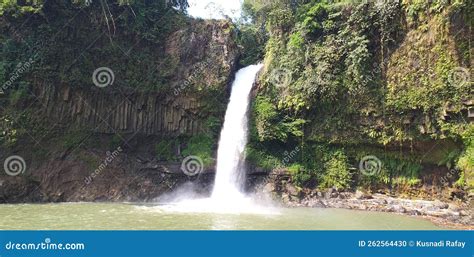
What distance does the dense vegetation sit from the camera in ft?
50.6

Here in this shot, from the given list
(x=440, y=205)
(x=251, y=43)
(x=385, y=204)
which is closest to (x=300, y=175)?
(x=385, y=204)

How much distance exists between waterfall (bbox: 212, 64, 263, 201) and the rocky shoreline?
62.4 inches

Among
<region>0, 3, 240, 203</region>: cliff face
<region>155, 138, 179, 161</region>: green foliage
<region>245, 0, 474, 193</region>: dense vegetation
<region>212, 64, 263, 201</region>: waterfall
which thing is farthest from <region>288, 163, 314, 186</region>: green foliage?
<region>155, 138, 179, 161</region>: green foliage

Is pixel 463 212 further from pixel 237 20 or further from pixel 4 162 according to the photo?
pixel 237 20

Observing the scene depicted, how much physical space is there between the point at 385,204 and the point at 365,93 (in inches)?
188

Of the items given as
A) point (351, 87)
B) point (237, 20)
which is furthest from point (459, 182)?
point (237, 20)

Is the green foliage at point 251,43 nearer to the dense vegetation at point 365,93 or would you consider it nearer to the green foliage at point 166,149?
the dense vegetation at point 365,93

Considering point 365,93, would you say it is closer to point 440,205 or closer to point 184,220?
point 440,205

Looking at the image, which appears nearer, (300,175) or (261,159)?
(300,175)

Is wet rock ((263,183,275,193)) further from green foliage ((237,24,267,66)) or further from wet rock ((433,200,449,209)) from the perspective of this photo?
green foliage ((237,24,267,66))

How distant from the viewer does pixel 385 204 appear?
1597 centimetres

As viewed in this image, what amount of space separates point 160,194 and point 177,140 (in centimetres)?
310

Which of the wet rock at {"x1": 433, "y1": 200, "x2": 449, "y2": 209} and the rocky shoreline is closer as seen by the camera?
the rocky shoreline

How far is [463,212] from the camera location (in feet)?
45.2
